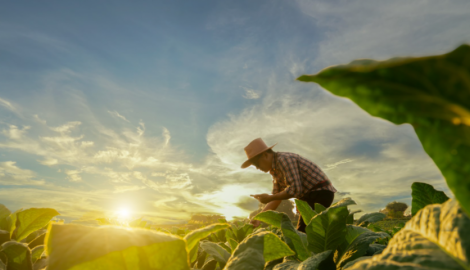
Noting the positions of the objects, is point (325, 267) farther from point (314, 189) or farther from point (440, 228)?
point (314, 189)

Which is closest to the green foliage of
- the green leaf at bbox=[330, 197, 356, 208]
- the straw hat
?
the green leaf at bbox=[330, 197, 356, 208]

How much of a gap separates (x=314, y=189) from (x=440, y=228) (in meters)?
5.90

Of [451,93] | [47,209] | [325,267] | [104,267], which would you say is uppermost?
[451,93]

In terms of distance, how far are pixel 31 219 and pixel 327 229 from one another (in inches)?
71.5

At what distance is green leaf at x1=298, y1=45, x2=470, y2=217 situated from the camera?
1.39ft

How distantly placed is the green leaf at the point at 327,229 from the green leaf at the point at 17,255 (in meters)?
1.60

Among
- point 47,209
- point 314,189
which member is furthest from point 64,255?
point 314,189

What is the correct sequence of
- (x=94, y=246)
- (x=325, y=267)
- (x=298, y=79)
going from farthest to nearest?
(x=325, y=267) < (x=94, y=246) < (x=298, y=79)

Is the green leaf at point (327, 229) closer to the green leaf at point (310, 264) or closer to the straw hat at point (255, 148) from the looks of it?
the green leaf at point (310, 264)

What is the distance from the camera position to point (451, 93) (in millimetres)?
439

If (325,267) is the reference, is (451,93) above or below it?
above

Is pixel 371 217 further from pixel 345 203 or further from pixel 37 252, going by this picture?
pixel 37 252

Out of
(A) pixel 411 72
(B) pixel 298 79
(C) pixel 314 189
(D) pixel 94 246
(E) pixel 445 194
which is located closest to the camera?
(A) pixel 411 72

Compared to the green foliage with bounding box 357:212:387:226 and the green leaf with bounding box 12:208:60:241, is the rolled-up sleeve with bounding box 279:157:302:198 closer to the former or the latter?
the green foliage with bounding box 357:212:387:226
